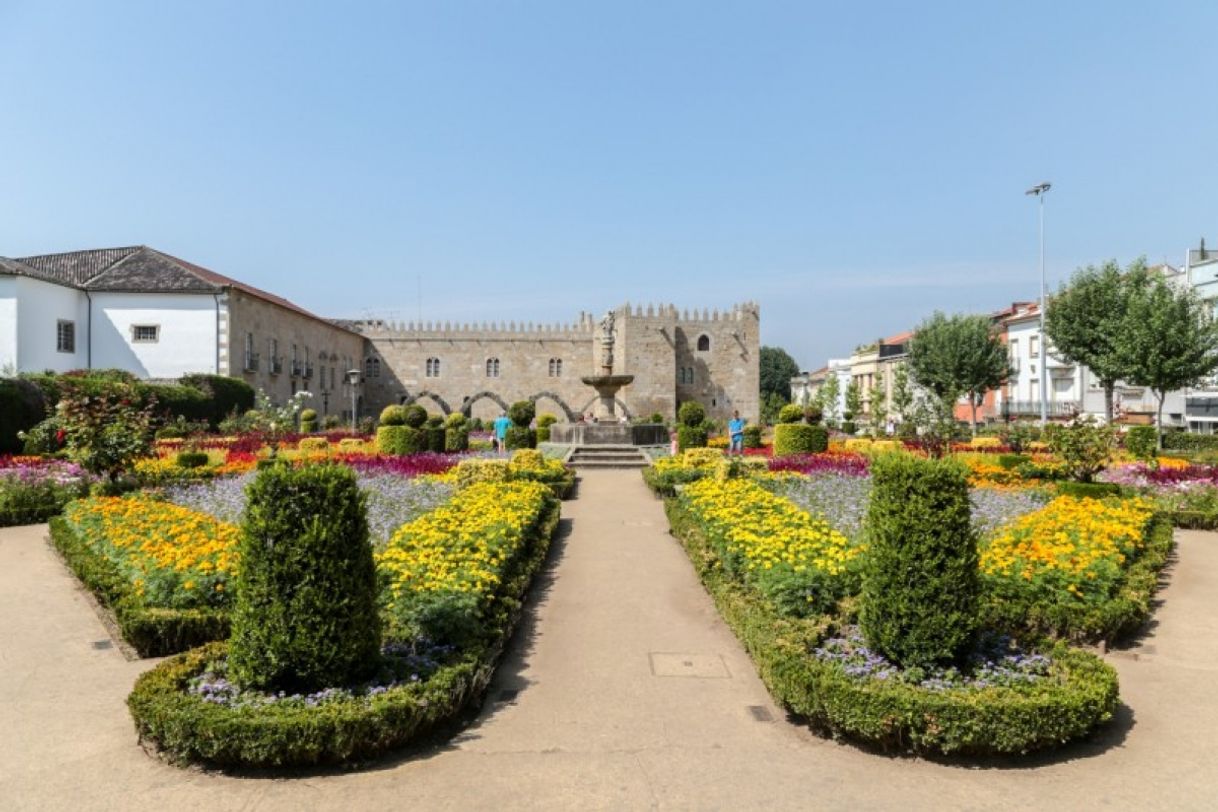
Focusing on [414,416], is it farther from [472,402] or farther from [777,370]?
[777,370]

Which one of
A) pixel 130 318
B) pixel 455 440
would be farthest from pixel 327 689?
pixel 130 318

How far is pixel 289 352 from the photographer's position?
35.7 m

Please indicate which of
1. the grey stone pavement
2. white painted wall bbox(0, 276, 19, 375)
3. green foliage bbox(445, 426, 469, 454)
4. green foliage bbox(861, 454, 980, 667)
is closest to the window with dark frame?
white painted wall bbox(0, 276, 19, 375)

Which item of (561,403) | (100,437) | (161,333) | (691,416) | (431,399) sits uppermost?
(161,333)

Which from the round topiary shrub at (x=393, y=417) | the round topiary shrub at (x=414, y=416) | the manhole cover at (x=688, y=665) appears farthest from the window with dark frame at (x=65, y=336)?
the manhole cover at (x=688, y=665)

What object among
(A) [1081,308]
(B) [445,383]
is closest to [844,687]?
(A) [1081,308]

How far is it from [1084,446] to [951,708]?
9471 millimetres

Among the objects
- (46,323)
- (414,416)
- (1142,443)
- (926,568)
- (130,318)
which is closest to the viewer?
(926,568)

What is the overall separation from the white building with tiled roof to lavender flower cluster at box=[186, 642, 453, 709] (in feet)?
82.8

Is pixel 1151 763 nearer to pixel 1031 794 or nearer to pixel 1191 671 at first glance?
pixel 1031 794

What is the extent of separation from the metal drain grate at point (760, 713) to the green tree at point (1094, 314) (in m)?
25.5

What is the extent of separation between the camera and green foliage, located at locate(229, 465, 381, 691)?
4051mm

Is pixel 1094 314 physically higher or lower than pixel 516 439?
higher

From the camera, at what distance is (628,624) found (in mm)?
6340
